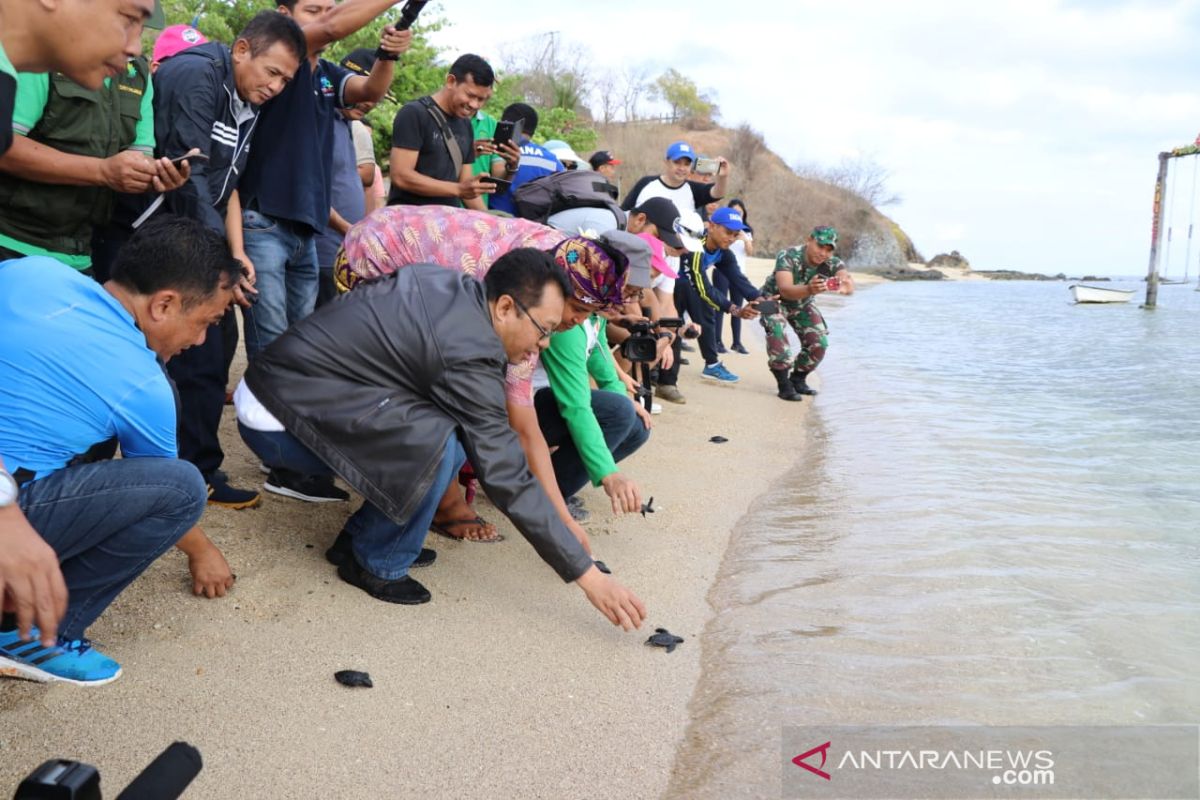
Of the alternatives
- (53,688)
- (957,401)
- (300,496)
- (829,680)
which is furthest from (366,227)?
(957,401)

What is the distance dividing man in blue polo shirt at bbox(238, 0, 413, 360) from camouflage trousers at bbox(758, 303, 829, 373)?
15.7 feet

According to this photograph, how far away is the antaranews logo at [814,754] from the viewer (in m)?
2.52

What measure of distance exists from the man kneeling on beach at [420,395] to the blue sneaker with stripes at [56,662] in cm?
80

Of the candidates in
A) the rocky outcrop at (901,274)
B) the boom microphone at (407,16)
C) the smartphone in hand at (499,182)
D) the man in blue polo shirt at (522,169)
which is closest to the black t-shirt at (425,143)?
the smartphone in hand at (499,182)

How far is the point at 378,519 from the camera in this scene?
10.3 feet

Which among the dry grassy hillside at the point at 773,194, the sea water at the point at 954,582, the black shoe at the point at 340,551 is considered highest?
the dry grassy hillside at the point at 773,194

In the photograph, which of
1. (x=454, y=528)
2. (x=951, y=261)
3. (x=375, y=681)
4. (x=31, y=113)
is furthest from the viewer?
(x=951, y=261)

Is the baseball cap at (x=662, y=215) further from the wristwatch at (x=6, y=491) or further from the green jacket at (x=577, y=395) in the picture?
the wristwatch at (x=6, y=491)

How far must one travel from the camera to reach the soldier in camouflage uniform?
805cm

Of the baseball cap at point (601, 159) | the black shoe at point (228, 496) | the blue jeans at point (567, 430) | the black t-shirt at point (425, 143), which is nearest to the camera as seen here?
the black shoe at point (228, 496)

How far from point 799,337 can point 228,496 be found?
223 inches

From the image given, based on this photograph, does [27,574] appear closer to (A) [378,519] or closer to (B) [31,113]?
(A) [378,519]

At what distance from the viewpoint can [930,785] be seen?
251 cm

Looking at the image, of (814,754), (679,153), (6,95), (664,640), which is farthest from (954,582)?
(679,153)
